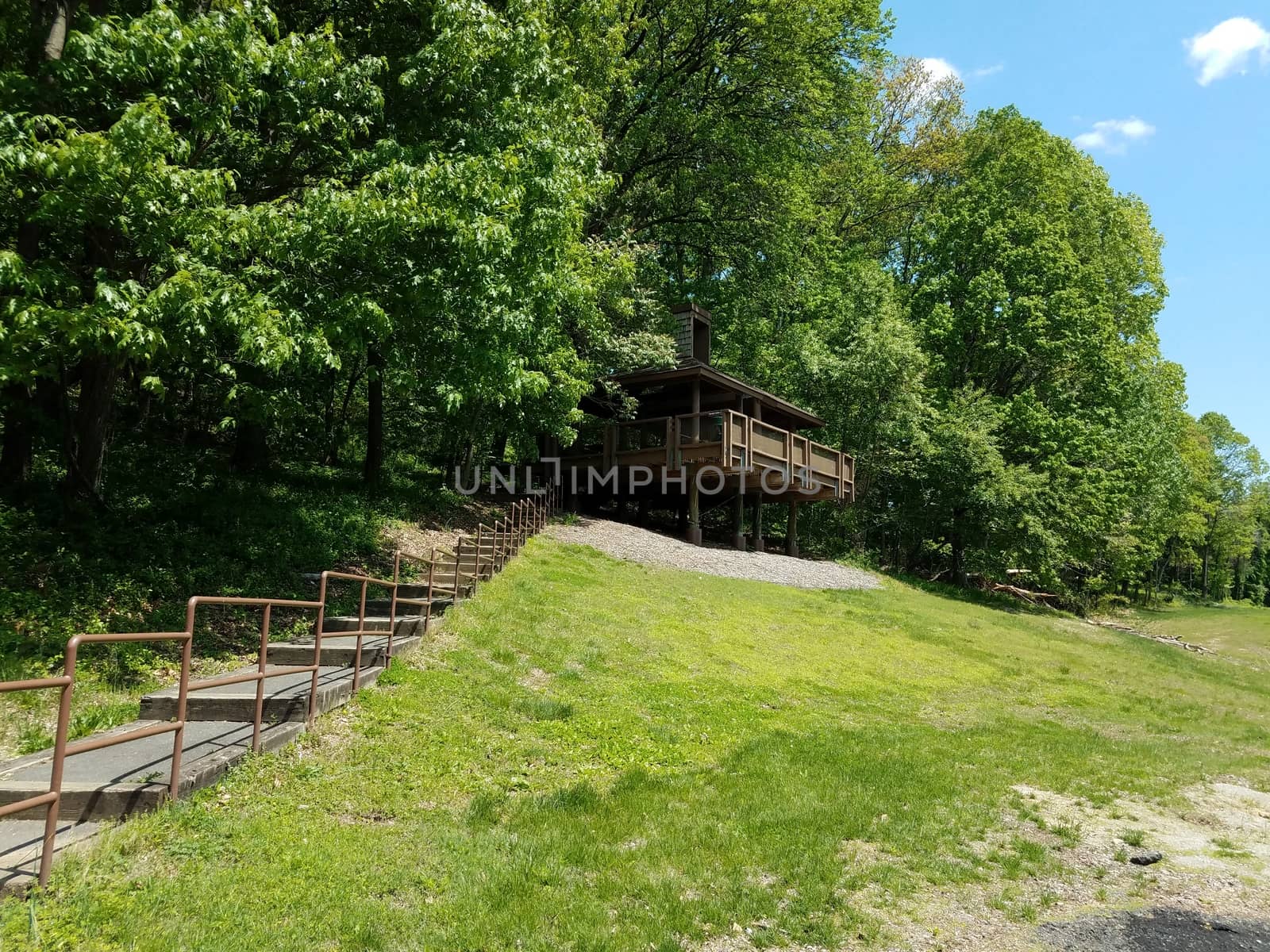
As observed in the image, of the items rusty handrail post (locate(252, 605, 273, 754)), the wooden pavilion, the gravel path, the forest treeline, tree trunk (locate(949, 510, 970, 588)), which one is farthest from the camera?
tree trunk (locate(949, 510, 970, 588))

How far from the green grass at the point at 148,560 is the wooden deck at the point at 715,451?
341 inches

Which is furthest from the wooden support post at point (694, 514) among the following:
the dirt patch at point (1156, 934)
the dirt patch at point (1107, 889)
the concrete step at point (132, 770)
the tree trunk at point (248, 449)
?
the dirt patch at point (1156, 934)

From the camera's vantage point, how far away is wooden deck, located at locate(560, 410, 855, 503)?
21.3 metres

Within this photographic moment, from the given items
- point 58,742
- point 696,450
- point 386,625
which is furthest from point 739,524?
point 58,742

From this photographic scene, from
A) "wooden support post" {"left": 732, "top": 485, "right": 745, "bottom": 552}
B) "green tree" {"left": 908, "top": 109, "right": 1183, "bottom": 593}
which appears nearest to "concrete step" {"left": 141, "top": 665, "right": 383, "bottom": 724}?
"wooden support post" {"left": 732, "top": 485, "right": 745, "bottom": 552}

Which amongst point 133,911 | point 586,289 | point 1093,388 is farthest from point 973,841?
point 1093,388

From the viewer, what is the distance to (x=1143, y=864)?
235 inches

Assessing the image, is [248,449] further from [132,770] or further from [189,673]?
[132,770]

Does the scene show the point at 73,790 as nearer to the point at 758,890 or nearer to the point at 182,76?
the point at 758,890

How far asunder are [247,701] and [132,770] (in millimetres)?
1122

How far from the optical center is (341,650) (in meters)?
7.76

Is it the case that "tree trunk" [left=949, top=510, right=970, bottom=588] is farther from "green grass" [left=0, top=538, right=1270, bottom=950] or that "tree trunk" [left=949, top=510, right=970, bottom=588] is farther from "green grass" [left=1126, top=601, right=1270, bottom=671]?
"green grass" [left=0, top=538, right=1270, bottom=950]

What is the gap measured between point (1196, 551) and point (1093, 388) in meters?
47.1

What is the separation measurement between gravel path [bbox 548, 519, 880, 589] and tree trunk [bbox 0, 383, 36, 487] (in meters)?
10.1
